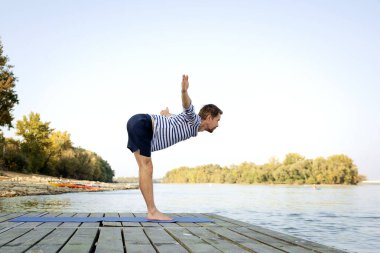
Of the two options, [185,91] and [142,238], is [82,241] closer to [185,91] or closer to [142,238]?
[142,238]

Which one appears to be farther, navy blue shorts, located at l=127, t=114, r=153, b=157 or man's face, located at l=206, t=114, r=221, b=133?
man's face, located at l=206, t=114, r=221, b=133

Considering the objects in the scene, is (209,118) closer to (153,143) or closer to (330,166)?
(153,143)

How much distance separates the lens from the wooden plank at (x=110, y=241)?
3.57 m

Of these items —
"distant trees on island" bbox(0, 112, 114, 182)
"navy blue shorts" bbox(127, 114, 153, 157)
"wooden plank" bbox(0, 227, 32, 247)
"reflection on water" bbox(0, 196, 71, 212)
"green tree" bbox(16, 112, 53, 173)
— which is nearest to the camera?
"wooden plank" bbox(0, 227, 32, 247)

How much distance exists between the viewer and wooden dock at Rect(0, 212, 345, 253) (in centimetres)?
367

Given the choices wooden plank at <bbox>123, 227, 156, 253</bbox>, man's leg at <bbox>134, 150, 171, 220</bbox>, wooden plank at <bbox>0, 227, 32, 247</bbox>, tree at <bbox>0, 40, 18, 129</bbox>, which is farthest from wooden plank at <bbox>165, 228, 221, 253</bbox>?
tree at <bbox>0, 40, 18, 129</bbox>

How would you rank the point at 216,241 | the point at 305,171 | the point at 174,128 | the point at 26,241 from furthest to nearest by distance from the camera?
the point at 305,171 < the point at 174,128 < the point at 216,241 < the point at 26,241

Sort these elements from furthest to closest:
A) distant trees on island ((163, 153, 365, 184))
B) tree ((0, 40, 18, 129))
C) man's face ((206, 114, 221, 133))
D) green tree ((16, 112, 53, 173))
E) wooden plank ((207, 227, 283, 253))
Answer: distant trees on island ((163, 153, 365, 184))
green tree ((16, 112, 53, 173))
tree ((0, 40, 18, 129))
man's face ((206, 114, 221, 133))
wooden plank ((207, 227, 283, 253))

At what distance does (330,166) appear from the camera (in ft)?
323

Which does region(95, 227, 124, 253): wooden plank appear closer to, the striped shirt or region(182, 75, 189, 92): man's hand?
the striped shirt

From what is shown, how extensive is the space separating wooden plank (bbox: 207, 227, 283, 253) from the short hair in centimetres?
151

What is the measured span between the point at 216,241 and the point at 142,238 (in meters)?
0.74

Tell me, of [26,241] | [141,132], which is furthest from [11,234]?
[141,132]

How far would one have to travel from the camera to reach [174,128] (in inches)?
224
